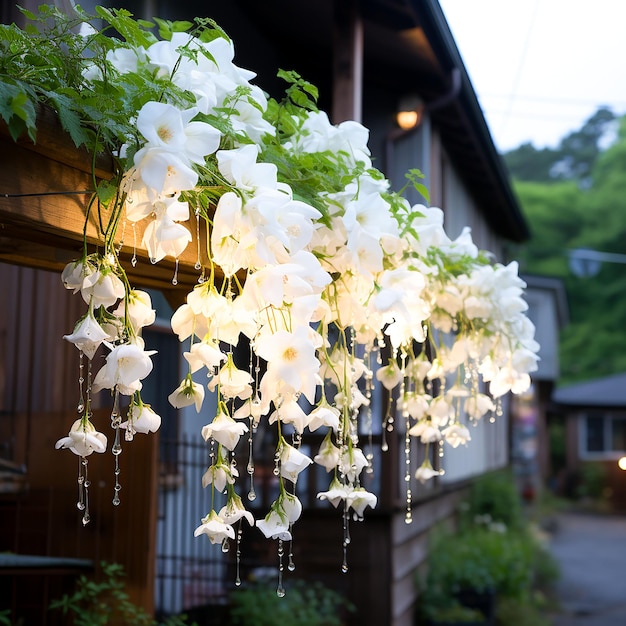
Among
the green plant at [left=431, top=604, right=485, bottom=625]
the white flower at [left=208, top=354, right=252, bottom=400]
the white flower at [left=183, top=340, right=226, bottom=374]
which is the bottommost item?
the green plant at [left=431, top=604, right=485, bottom=625]

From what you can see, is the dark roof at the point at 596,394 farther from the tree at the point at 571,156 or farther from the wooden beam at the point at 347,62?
the wooden beam at the point at 347,62

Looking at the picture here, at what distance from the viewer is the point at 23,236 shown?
179cm

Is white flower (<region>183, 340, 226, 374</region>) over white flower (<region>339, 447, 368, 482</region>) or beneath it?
over

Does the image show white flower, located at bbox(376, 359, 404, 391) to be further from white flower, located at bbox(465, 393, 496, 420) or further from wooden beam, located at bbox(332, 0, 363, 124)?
wooden beam, located at bbox(332, 0, 363, 124)

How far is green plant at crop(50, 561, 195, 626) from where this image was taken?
3.92m

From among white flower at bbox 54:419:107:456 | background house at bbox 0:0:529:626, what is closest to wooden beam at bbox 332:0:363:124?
background house at bbox 0:0:529:626

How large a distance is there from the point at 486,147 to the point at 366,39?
11.1 ft

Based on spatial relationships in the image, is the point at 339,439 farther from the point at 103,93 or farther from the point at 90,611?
the point at 90,611

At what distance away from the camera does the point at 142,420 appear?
5.40 ft

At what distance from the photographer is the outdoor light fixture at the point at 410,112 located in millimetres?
7477

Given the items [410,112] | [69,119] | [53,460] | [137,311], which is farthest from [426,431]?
[410,112]

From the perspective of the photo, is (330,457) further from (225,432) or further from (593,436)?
(593,436)

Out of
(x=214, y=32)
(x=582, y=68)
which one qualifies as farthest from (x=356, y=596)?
(x=582, y=68)

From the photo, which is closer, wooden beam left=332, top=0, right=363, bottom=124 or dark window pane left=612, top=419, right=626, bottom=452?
wooden beam left=332, top=0, right=363, bottom=124
